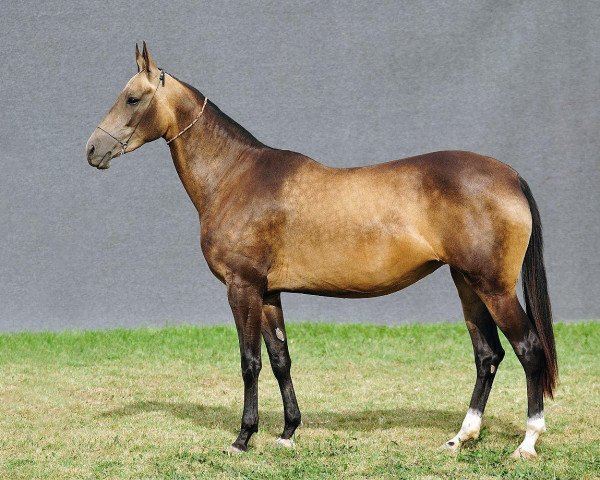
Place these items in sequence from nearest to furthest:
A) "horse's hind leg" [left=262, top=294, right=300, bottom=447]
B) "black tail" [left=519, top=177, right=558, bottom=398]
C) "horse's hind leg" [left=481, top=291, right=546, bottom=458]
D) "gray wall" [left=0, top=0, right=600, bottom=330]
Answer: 1. "horse's hind leg" [left=481, top=291, right=546, bottom=458]
2. "black tail" [left=519, top=177, right=558, bottom=398]
3. "horse's hind leg" [left=262, top=294, right=300, bottom=447]
4. "gray wall" [left=0, top=0, right=600, bottom=330]

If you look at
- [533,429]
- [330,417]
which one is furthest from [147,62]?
[533,429]

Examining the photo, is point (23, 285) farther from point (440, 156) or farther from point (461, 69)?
point (440, 156)

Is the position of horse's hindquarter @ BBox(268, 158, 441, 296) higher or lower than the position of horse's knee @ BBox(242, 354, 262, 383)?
higher

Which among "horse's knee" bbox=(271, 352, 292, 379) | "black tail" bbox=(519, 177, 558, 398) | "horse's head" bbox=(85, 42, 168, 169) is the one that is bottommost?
"horse's knee" bbox=(271, 352, 292, 379)

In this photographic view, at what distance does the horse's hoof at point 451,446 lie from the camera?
545 centimetres

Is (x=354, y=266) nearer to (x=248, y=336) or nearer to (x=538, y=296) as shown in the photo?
(x=248, y=336)

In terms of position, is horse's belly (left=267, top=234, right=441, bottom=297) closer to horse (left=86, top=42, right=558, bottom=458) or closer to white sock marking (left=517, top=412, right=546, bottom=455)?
horse (left=86, top=42, right=558, bottom=458)

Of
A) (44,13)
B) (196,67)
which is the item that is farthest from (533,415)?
(44,13)

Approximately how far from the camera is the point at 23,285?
952 cm

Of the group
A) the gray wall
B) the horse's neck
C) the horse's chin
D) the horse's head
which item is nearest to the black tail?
the horse's neck

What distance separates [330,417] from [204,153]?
2.02 meters

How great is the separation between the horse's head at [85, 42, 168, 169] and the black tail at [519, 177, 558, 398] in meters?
2.13

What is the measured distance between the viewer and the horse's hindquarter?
5270 millimetres

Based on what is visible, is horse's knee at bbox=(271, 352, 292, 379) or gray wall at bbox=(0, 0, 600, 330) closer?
horse's knee at bbox=(271, 352, 292, 379)
